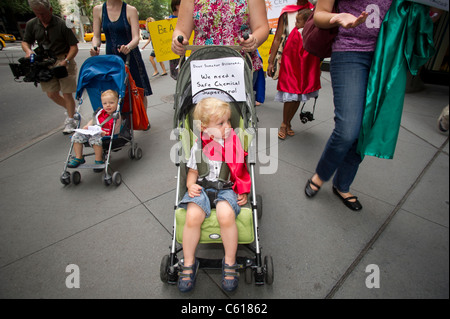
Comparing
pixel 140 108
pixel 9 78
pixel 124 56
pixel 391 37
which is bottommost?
pixel 9 78

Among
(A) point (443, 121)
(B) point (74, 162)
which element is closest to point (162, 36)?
(B) point (74, 162)

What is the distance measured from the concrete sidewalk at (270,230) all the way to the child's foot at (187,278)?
127mm

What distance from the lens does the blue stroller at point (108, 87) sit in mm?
3012

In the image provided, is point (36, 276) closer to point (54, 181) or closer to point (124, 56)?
point (54, 181)

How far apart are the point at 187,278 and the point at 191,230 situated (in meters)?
0.34

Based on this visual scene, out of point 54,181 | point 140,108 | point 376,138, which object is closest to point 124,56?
point 140,108

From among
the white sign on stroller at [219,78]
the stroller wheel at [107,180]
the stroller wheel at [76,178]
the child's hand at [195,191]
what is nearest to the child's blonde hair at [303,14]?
the white sign on stroller at [219,78]

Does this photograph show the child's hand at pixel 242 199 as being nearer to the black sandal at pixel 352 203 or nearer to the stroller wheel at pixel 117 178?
the black sandal at pixel 352 203

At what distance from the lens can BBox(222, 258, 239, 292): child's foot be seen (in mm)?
1704

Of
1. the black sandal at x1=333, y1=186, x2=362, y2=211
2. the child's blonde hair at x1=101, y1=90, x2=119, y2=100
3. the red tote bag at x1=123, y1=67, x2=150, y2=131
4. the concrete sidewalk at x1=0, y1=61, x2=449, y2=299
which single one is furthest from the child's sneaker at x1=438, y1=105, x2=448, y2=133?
the red tote bag at x1=123, y1=67, x2=150, y2=131

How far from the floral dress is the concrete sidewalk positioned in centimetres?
162

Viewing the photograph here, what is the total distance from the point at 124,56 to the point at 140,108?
975mm
